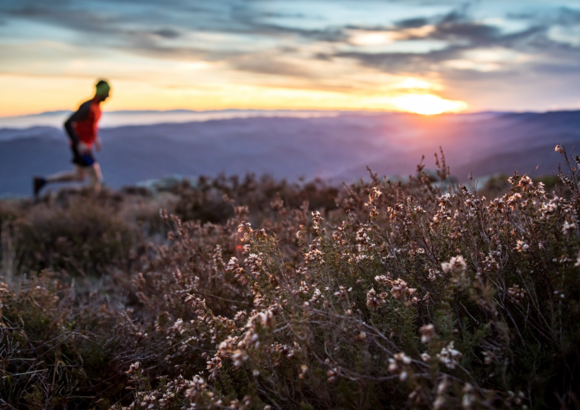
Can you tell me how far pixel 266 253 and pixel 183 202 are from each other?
5.46 metres

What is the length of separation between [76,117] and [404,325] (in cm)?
1079

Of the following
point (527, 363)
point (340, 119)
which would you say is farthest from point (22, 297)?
point (340, 119)

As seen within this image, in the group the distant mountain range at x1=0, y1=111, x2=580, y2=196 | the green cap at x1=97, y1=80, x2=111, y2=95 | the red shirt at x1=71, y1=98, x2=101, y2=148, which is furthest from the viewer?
the distant mountain range at x1=0, y1=111, x2=580, y2=196

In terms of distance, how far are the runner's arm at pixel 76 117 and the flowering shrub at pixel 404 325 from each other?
8858mm

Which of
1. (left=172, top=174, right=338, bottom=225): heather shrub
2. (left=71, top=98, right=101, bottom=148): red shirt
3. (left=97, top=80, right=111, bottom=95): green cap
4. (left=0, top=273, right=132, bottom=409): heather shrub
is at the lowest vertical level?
(left=0, top=273, right=132, bottom=409): heather shrub

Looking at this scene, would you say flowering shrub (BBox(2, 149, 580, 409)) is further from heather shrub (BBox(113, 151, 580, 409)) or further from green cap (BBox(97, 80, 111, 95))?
green cap (BBox(97, 80, 111, 95))

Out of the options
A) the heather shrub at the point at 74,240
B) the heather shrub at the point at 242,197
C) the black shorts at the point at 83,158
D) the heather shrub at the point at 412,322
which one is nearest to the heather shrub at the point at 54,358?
the heather shrub at the point at 412,322

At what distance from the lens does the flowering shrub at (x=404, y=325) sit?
1.66m

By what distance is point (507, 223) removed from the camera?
241 centimetres

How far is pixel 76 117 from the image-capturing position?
34.7ft

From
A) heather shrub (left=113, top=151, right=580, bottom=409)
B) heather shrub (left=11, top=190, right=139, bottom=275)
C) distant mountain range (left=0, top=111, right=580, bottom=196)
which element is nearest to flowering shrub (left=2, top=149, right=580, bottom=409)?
heather shrub (left=113, top=151, right=580, bottom=409)

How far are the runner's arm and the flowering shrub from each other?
8.86 m

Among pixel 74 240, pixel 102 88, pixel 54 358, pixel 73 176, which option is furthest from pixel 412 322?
pixel 73 176

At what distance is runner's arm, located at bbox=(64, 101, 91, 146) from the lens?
10.5m
